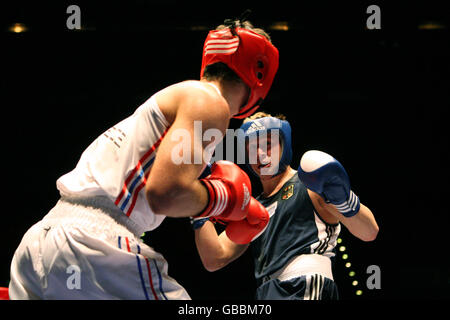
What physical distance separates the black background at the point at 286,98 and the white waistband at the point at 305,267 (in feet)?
4.80

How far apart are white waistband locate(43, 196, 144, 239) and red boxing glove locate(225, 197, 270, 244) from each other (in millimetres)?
584

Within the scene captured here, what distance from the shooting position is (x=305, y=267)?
2424mm

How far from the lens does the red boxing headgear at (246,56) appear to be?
179 centimetres

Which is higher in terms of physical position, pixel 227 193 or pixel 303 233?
pixel 227 193

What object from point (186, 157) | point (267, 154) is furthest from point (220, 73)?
point (267, 154)

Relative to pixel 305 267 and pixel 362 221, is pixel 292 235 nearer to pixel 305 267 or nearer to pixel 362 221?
pixel 305 267

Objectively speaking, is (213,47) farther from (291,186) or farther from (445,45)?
(445,45)

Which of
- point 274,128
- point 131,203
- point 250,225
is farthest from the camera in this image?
point 274,128

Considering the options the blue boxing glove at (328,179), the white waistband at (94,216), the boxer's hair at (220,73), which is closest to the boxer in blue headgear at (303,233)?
the blue boxing glove at (328,179)

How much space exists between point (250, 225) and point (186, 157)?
724 mm

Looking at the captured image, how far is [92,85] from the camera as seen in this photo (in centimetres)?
399

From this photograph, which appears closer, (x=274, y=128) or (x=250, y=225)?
(x=250, y=225)

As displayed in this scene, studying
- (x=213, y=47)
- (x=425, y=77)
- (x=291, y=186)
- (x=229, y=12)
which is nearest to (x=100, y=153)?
(x=213, y=47)

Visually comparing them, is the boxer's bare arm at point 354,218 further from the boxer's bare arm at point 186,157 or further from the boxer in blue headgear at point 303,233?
the boxer's bare arm at point 186,157
